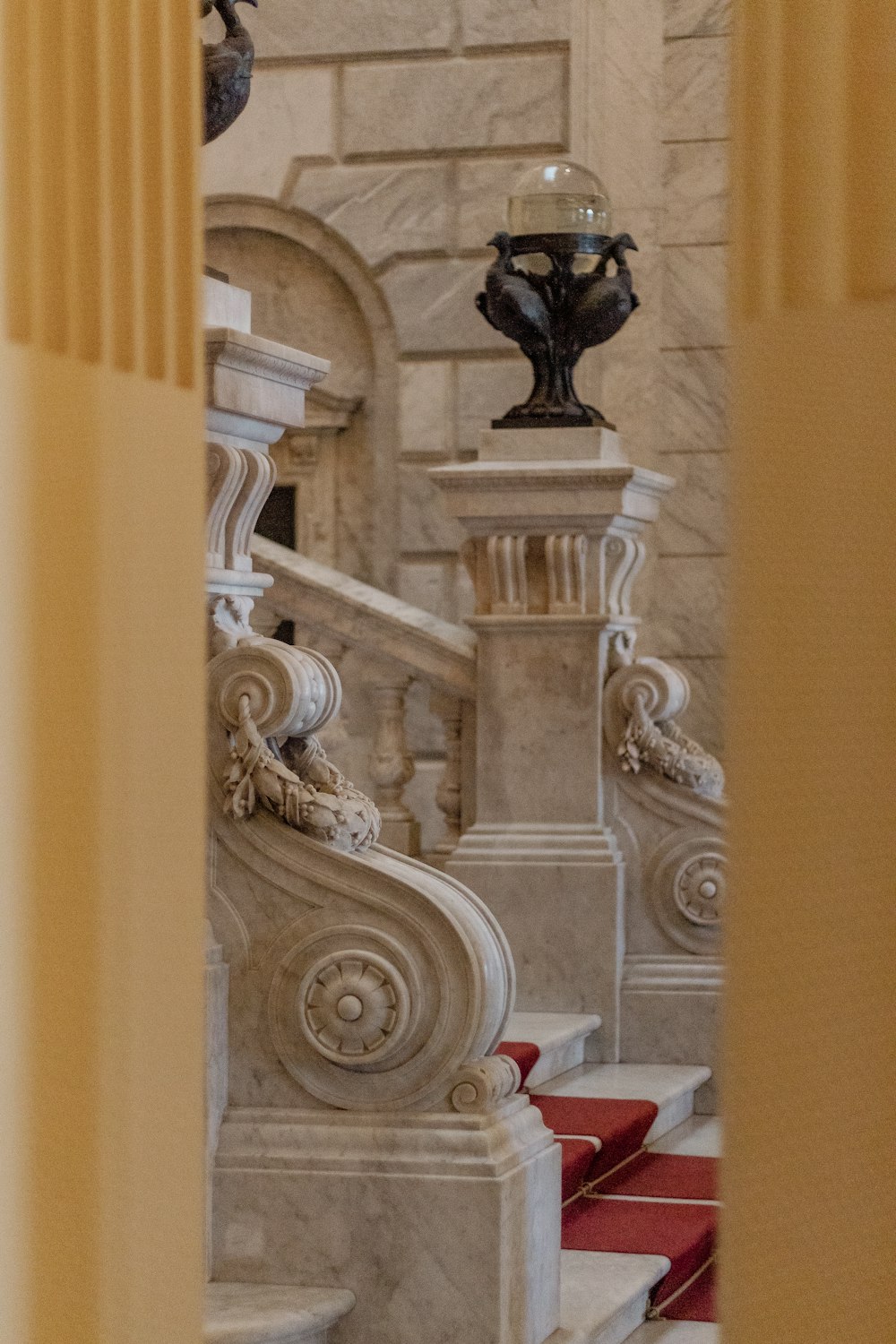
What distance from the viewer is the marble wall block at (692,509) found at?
9.79 meters

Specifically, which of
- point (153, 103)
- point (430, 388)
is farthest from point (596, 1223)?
point (430, 388)

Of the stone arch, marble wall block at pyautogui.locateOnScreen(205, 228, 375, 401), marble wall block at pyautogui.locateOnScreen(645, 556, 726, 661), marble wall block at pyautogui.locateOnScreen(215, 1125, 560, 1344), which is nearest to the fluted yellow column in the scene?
marble wall block at pyautogui.locateOnScreen(215, 1125, 560, 1344)

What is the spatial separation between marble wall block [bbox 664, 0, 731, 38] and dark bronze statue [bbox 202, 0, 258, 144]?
5.72 metres

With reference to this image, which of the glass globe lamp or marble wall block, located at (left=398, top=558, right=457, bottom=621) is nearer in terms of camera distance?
the glass globe lamp

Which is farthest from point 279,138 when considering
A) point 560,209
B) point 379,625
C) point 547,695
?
point 547,695

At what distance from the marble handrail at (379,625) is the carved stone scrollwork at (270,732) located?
248 centimetres

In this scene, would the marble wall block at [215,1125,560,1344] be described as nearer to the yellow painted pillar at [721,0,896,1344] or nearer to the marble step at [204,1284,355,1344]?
the marble step at [204,1284,355,1344]

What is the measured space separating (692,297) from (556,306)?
342 cm

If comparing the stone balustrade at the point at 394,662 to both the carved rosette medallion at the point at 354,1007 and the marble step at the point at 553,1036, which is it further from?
the carved rosette medallion at the point at 354,1007

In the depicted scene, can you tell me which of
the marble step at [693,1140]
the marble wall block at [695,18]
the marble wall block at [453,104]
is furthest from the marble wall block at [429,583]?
the marble step at [693,1140]

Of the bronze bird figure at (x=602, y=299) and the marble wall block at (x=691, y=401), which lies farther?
the marble wall block at (x=691, y=401)

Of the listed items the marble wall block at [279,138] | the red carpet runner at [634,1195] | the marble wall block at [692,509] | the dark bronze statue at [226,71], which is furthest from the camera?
the marble wall block at [279,138]

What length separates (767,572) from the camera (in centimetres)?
199

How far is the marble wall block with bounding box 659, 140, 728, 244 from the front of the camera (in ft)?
31.9
